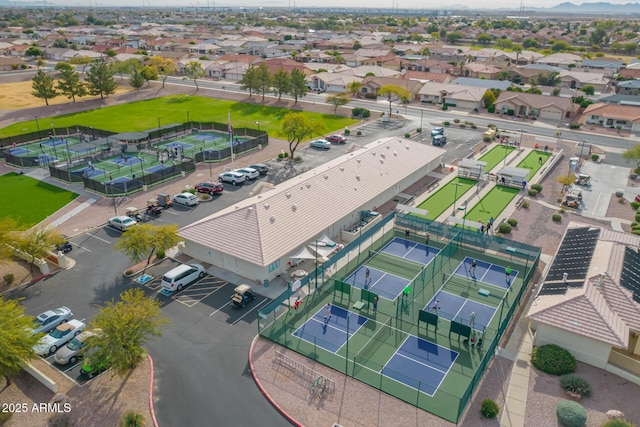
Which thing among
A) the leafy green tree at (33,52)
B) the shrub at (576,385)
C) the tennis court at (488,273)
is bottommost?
the tennis court at (488,273)

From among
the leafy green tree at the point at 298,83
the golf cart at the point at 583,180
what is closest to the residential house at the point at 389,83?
the leafy green tree at the point at 298,83

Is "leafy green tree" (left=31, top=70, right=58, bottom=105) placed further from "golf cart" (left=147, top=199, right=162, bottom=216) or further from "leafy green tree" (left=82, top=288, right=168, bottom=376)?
"leafy green tree" (left=82, top=288, right=168, bottom=376)

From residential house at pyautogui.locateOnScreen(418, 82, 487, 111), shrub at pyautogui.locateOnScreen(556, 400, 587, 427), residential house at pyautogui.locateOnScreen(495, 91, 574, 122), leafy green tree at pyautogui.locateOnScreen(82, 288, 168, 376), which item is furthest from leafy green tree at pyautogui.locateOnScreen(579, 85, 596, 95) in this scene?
leafy green tree at pyautogui.locateOnScreen(82, 288, 168, 376)

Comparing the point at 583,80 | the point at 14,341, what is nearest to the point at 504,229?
the point at 14,341

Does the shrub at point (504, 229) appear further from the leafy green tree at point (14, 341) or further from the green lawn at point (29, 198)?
the green lawn at point (29, 198)

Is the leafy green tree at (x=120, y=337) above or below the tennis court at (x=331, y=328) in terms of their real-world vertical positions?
above

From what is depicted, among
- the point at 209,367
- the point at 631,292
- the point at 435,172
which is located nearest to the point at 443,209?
the point at 435,172

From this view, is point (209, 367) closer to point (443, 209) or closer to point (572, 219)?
point (443, 209)
